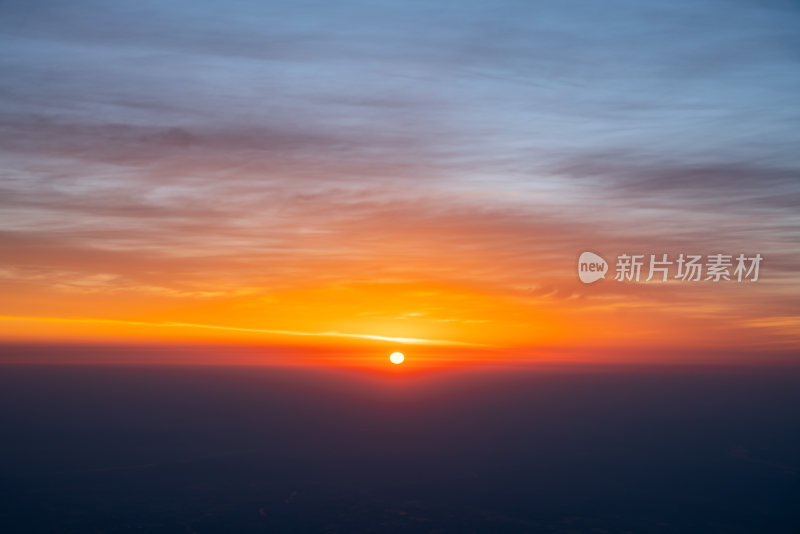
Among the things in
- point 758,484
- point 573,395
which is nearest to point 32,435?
point 758,484

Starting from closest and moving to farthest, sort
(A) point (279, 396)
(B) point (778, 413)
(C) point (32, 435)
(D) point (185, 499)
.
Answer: (D) point (185, 499) < (C) point (32, 435) < (B) point (778, 413) < (A) point (279, 396)

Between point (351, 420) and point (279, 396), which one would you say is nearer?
point (351, 420)

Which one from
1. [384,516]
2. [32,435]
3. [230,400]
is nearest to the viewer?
[384,516]

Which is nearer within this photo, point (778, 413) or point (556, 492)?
point (556, 492)

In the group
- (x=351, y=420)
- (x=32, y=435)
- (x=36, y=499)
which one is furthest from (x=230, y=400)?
(x=36, y=499)

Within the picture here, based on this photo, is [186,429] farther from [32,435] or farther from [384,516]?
[384,516]

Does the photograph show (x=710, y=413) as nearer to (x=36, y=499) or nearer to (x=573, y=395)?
(x=573, y=395)
